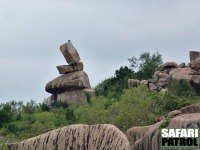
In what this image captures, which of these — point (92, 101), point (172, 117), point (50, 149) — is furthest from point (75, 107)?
point (50, 149)

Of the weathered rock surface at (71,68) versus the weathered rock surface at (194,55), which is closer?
the weathered rock surface at (194,55)

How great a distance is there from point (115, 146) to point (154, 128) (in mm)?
12117

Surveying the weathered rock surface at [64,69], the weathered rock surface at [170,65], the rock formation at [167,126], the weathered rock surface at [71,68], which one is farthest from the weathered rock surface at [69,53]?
the rock formation at [167,126]

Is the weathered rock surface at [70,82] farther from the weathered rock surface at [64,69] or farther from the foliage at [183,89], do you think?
the foliage at [183,89]

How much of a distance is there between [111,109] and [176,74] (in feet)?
44.8

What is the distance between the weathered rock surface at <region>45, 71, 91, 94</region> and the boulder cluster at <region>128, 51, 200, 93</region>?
5.36 metres

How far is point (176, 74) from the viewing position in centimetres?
6184

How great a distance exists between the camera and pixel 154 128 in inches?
1314

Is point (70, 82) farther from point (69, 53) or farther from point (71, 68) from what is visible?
point (69, 53)

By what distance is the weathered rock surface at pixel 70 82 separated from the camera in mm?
69438

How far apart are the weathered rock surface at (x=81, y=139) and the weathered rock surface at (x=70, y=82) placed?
46.2m

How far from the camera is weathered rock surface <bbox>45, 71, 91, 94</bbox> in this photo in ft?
228

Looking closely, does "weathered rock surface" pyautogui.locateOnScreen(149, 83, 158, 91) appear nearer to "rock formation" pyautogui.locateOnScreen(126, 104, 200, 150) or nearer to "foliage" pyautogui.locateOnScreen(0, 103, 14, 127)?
"foliage" pyautogui.locateOnScreen(0, 103, 14, 127)

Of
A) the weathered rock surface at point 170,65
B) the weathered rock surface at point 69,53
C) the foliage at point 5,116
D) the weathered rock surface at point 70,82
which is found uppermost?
the weathered rock surface at point 69,53
